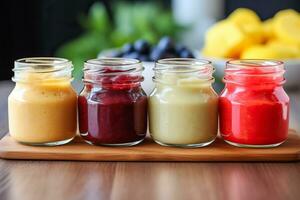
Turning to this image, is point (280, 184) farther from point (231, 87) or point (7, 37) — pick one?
point (7, 37)

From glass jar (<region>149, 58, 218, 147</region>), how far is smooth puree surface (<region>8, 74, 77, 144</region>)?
0.49 ft

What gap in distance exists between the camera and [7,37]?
323 centimetres

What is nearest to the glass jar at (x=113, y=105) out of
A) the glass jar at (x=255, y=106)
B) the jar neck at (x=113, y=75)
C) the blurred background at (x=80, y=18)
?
the jar neck at (x=113, y=75)

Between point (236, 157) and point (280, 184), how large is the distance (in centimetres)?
12

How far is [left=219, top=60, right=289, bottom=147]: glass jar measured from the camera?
1062mm

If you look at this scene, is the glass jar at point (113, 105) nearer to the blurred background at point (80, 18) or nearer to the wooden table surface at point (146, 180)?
the wooden table surface at point (146, 180)

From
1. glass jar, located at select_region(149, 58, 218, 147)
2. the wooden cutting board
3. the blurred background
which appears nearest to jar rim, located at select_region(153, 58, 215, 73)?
glass jar, located at select_region(149, 58, 218, 147)

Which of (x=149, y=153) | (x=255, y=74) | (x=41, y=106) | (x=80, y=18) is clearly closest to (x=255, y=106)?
(x=255, y=74)

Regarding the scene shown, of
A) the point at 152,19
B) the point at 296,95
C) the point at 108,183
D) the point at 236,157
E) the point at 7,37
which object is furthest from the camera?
the point at 7,37

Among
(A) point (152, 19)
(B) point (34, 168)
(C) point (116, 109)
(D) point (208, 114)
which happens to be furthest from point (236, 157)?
(A) point (152, 19)

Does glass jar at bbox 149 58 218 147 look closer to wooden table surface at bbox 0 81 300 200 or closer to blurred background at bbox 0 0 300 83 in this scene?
wooden table surface at bbox 0 81 300 200

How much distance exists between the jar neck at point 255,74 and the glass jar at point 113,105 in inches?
6.0

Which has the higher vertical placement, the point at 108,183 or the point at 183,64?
the point at 183,64

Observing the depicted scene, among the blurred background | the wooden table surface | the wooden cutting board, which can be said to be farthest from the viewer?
the blurred background
